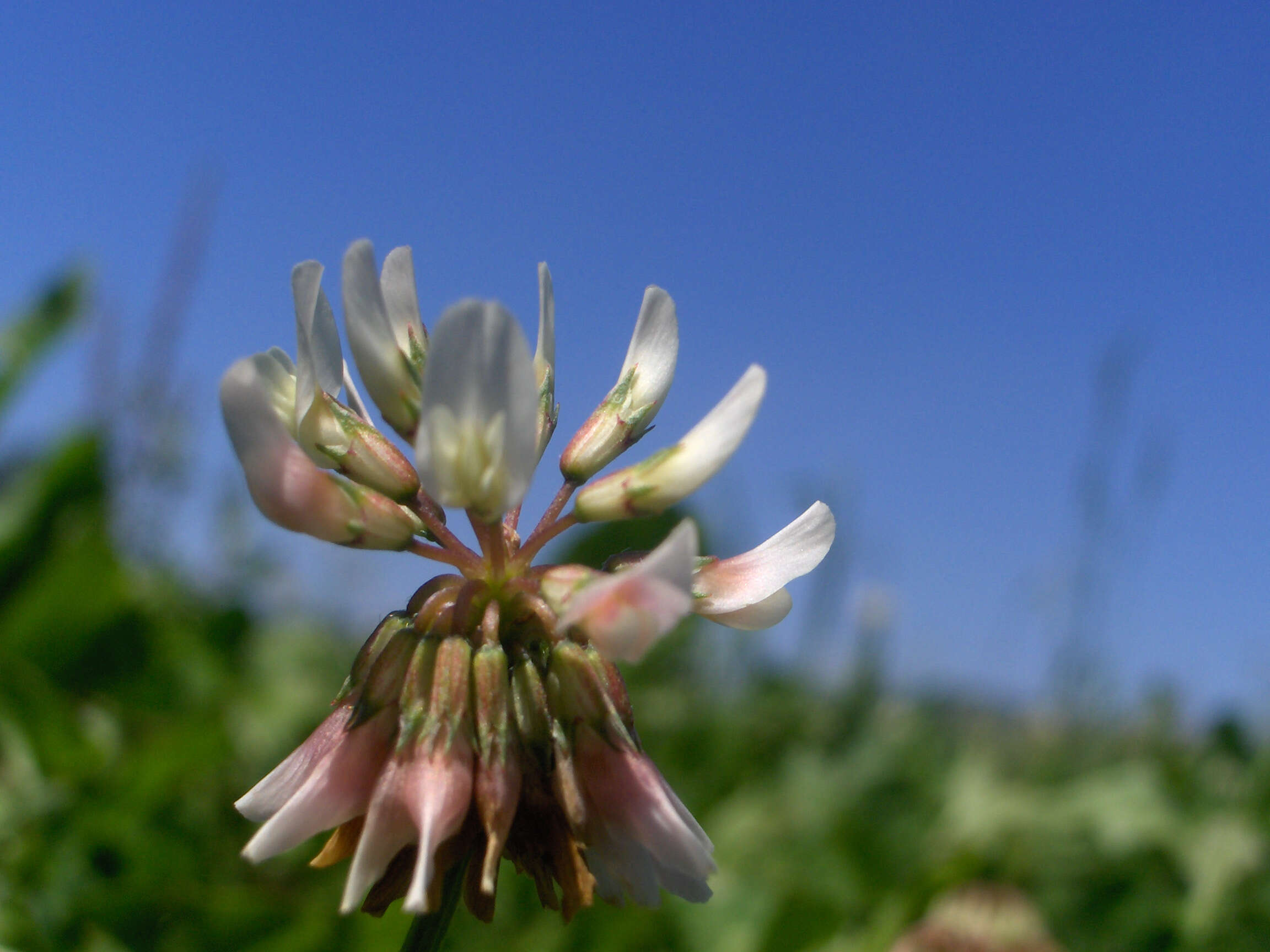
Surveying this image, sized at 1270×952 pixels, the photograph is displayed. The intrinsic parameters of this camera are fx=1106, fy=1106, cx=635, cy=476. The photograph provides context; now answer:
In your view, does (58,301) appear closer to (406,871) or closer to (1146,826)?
(406,871)

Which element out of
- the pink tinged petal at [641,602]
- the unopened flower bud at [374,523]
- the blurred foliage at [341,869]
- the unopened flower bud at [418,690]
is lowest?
the blurred foliage at [341,869]

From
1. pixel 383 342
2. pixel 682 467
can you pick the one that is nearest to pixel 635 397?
pixel 682 467

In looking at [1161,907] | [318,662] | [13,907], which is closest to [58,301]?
[318,662]

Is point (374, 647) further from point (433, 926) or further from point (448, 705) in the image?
point (433, 926)

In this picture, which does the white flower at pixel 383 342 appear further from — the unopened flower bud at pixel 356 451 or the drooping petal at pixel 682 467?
the drooping petal at pixel 682 467

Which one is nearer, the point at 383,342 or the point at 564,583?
the point at 564,583

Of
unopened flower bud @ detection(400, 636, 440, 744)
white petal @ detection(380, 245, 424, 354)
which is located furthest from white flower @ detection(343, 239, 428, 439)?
unopened flower bud @ detection(400, 636, 440, 744)

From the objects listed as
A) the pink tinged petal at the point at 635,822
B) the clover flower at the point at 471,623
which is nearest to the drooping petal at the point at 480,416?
the clover flower at the point at 471,623
